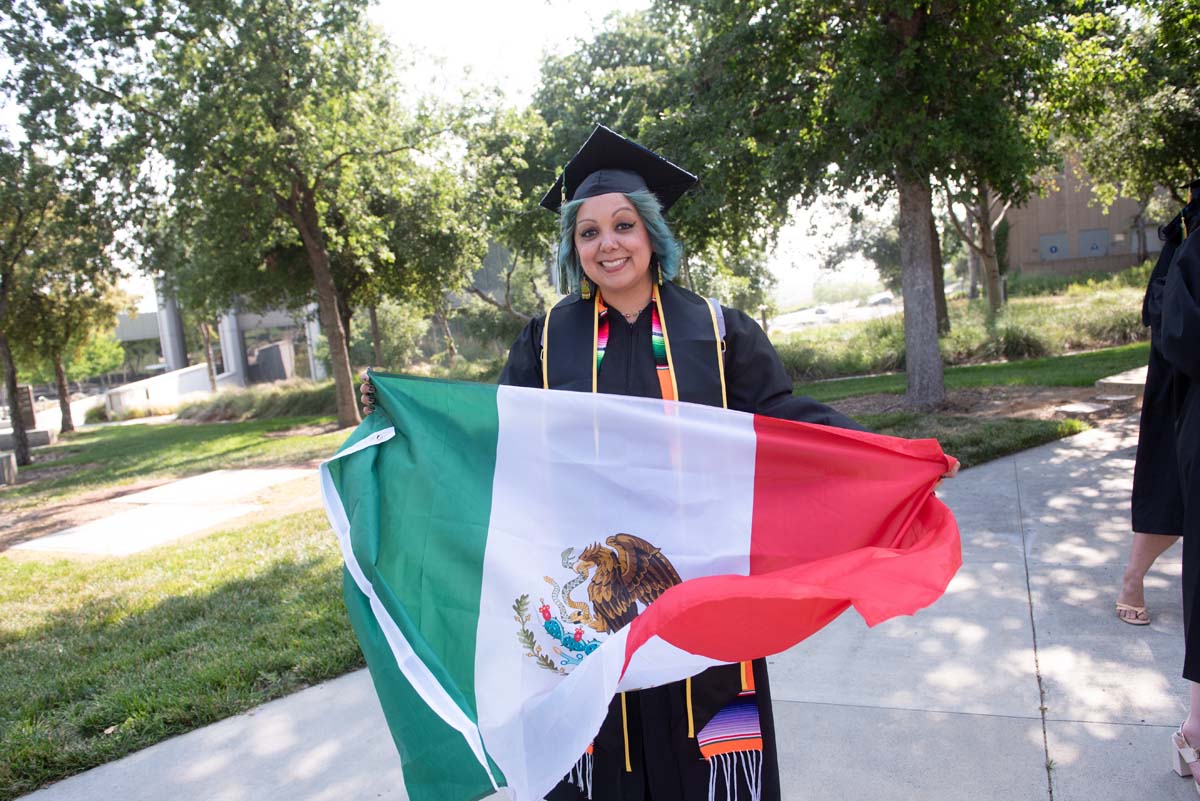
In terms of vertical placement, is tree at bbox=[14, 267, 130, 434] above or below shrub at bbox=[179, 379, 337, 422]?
above

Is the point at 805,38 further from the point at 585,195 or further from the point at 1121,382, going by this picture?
the point at 585,195

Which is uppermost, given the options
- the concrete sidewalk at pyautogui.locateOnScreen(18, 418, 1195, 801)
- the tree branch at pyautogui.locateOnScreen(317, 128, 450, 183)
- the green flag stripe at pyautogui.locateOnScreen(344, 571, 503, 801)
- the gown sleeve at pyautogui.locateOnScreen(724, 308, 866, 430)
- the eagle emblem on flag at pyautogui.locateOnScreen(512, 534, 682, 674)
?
the tree branch at pyautogui.locateOnScreen(317, 128, 450, 183)

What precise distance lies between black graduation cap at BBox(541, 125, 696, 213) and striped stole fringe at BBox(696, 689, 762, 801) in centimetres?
156

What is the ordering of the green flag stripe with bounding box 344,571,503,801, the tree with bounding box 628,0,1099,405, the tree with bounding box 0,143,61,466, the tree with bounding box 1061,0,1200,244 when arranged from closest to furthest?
the green flag stripe with bounding box 344,571,503,801 < the tree with bounding box 628,0,1099,405 < the tree with bounding box 1061,0,1200,244 < the tree with bounding box 0,143,61,466

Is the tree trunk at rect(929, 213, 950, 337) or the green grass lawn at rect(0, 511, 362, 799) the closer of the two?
the green grass lawn at rect(0, 511, 362, 799)

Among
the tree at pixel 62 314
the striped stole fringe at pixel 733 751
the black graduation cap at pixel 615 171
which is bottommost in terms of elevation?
the striped stole fringe at pixel 733 751

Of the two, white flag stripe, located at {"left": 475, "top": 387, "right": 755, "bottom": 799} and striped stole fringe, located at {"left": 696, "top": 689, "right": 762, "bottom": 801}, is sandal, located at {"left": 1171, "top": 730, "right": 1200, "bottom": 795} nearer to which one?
striped stole fringe, located at {"left": 696, "top": 689, "right": 762, "bottom": 801}

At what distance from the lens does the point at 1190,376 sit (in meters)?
2.84

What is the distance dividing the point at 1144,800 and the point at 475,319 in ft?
106

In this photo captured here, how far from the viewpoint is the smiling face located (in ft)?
8.02

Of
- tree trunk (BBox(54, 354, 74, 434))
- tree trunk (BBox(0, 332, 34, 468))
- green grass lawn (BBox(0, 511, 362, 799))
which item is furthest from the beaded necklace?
tree trunk (BBox(54, 354, 74, 434))

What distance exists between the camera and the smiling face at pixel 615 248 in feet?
8.02

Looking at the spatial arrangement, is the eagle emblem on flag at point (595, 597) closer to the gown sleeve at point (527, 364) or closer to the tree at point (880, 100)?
the gown sleeve at point (527, 364)

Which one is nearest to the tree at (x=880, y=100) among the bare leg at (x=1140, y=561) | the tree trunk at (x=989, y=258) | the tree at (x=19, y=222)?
the bare leg at (x=1140, y=561)
